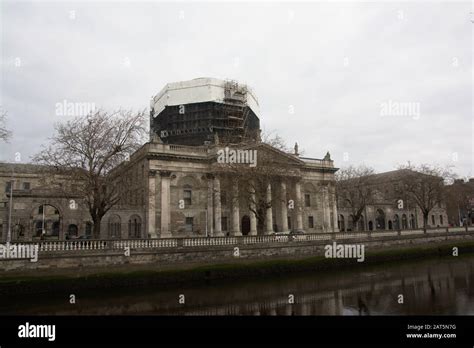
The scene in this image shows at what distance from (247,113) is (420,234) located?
96.3ft

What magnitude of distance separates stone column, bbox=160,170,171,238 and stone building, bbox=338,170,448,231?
32.2m

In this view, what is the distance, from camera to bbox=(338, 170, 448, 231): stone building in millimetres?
64500

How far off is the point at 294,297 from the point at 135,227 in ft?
92.0

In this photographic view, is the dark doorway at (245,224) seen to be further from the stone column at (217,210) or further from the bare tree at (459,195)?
the bare tree at (459,195)

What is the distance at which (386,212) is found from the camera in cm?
6944

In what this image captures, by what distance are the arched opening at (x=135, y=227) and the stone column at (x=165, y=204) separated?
315 cm

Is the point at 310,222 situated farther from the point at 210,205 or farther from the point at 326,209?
the point at 210,205

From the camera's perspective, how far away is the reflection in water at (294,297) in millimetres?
16364

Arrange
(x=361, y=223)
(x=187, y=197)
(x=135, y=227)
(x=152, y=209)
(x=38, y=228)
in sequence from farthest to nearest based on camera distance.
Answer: (x=361, y=223), (x=38, y=228), (x=187, y=197), (x=135, y=227), (x=152, y=209)

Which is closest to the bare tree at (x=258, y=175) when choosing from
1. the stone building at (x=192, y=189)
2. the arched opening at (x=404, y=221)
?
the stone building at (x=192, y=189)

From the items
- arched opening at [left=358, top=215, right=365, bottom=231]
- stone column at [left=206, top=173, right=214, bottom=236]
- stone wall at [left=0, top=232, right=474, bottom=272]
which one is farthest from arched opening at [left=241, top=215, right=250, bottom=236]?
arched opening at [left=358, top=215, right=365, bottom=231]

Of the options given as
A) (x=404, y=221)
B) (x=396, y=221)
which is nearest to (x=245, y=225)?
(x=396, y=221)

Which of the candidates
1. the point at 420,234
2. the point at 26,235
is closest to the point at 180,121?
the point at 26,235
